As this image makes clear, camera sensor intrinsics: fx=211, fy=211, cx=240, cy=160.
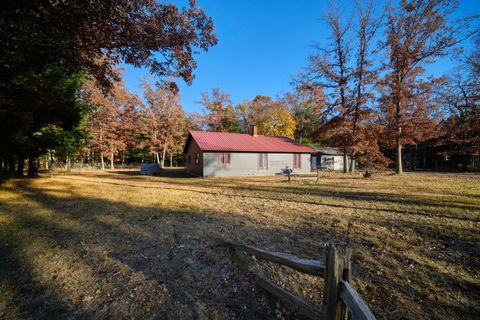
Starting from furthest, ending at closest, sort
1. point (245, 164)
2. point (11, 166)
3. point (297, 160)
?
point (297, 160) < point (245, 164) < point (11, 166)

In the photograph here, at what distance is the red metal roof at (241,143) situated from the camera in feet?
69.9

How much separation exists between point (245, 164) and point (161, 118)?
78.1ft

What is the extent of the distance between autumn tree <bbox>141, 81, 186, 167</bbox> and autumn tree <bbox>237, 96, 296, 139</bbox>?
14.3m

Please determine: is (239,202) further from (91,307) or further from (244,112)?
(244,112)

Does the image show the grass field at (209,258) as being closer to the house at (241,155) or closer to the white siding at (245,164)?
the white siding at (245,164)

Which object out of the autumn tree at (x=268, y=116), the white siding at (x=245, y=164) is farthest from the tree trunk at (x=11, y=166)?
the autumn tree at (x=268, y=116)

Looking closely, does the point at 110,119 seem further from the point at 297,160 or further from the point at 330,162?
the point at 330,162

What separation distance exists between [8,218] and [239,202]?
24.6 feet

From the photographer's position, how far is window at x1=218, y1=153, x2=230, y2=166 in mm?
21109

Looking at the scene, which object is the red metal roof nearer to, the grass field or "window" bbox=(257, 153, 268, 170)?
"window" bbox=(257, 153, 268, 170)

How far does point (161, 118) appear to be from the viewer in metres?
38.9

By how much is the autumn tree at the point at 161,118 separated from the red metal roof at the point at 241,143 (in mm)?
17137

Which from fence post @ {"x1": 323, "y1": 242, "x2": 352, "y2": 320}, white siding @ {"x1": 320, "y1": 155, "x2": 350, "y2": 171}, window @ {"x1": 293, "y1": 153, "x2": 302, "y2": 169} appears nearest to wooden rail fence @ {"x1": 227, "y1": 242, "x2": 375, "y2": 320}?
fence post @ {"x1": 323, "y1": 242, "x2": 352, "y2": 320}

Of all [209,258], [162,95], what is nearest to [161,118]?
[162,95]
